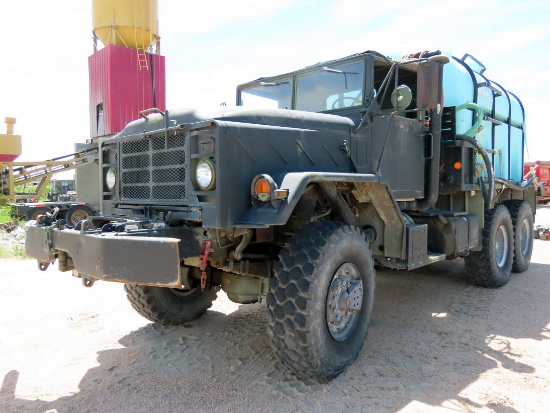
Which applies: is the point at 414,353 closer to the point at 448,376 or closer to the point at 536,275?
the point at 448,376

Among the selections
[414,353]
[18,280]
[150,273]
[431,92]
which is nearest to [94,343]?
[150,273]

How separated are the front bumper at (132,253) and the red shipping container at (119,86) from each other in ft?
46.8

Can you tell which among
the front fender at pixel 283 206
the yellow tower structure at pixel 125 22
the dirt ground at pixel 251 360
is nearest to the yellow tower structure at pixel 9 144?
the yellow tower structure at pixel 125 22

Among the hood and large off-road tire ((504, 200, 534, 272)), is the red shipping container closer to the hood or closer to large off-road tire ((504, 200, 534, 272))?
large off-road tire ((504, 200, 534, 272))

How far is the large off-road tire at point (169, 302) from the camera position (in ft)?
13.8

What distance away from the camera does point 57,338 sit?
4230 millimetres

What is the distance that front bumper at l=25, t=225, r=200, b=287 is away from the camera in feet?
8.87

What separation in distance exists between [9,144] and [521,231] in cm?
1566

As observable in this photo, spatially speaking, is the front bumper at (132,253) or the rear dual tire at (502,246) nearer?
the front bumper at (132,253)

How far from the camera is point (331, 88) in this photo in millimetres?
4520

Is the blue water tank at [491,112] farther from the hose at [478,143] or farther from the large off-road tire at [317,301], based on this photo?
the large off-road tire at [317,301]

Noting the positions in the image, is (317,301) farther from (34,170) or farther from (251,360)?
(34,170)

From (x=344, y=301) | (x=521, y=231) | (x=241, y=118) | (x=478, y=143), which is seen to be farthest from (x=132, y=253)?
(x=521, y=231)

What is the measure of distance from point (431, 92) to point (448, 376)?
233cm
